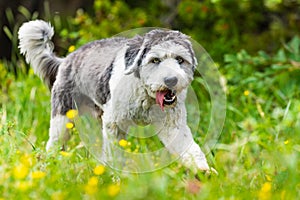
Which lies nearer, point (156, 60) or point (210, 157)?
point (156, 60)

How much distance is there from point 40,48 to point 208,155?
139cm

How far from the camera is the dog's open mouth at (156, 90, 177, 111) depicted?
3596mm

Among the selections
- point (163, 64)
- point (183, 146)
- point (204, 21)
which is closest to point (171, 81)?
point (163, 64)

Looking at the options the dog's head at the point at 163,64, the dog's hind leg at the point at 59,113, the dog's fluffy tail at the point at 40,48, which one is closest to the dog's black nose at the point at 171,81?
the dog's head at the point at 163,64

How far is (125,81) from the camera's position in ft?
12.6

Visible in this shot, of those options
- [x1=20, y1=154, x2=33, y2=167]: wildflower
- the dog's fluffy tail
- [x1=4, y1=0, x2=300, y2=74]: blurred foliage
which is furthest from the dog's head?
[x1=4, y1=0, x2=300, y2=74]: blurred foliage

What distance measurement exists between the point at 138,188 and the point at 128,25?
3896 mm

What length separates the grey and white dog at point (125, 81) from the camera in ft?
11.7

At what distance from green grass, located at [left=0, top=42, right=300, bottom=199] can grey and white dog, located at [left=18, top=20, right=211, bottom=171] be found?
0.20 m

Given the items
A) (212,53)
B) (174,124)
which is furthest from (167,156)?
(212,53)

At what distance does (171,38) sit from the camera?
142 inches

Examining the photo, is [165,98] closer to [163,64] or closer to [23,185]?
[163,64]

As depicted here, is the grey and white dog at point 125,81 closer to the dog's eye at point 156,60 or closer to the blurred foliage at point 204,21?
the dog's eye at point 156,60

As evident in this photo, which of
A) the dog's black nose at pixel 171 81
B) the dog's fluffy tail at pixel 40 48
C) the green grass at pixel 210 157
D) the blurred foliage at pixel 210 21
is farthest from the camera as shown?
the blurred foliage at pixel 210 21
